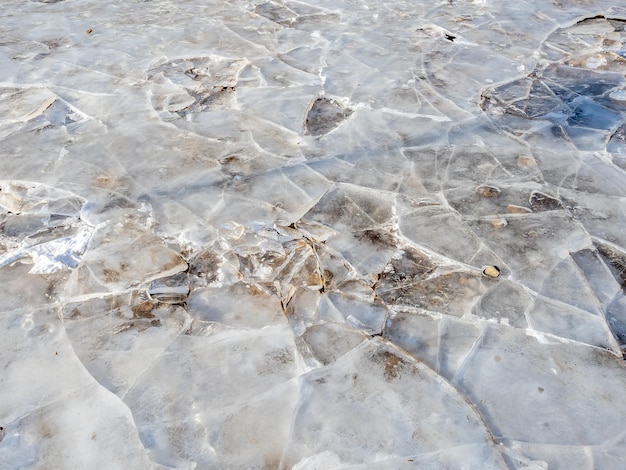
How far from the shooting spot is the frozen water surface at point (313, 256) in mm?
1626

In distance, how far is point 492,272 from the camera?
6.84 ft

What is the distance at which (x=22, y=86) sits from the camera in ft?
10.8

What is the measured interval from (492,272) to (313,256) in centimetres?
65

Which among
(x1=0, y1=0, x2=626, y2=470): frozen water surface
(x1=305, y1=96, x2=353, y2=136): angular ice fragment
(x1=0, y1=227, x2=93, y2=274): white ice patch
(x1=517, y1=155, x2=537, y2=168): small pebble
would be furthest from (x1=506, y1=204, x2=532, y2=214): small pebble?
(x1=0, y1=227, x2=93, y2=274): white ice patch

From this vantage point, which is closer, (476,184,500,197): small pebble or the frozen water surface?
the frozen water surface

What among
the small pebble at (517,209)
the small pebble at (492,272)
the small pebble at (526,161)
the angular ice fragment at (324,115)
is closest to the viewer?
the small pebble at (492,272)

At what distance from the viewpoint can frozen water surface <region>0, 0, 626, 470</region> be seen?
163 cm

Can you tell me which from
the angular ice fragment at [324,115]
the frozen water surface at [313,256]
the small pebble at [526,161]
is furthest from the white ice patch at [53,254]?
the small pebble at [526,161]

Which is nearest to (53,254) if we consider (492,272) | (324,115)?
(324,115)

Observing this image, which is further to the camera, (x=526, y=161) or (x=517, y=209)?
(x=526, y=161)

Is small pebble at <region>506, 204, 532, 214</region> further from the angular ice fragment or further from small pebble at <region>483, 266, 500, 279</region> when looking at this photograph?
the angular ice fragment

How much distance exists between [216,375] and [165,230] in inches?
29.3

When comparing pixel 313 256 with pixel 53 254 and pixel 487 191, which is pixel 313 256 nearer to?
pixel 487 191

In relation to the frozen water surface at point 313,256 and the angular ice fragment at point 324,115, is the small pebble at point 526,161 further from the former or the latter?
the angular ice fragment at point 324,115
